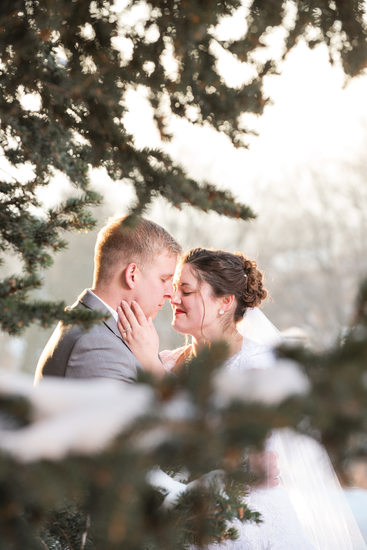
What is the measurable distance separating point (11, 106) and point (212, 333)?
2746 mm

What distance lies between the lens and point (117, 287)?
11.8ft

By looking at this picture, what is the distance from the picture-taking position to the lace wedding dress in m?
3.61

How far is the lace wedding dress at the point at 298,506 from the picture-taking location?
11.9 feet

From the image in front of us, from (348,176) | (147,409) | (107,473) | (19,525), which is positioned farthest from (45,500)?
(348,176)

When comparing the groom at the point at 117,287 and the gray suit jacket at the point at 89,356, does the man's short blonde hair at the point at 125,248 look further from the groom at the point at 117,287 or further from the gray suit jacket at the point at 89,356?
the gray suit jacket at the point at 89,356

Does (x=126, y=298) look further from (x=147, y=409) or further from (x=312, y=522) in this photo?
(x=147, y=409)

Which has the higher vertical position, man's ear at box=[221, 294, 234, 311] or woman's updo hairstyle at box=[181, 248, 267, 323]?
woman's updo hairstyle at box=[181, 248, 267, 323]

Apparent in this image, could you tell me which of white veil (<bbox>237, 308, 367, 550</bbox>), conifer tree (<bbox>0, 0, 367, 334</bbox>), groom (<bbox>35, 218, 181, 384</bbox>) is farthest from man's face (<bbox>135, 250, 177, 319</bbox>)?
conifer tree (<bbox>0, 0, 367, 334</bbox>)

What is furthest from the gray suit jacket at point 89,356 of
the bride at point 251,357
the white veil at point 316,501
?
the white veil at point 316,501

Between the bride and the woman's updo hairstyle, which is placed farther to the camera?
the woman's updo hairstyle

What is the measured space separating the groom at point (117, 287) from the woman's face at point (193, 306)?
565mm

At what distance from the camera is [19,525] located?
1.26m

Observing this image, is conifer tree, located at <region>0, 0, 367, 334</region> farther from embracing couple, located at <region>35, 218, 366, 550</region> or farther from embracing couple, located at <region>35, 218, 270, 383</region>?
embracing couple, located at <region>35, 218, 366, 550</region>

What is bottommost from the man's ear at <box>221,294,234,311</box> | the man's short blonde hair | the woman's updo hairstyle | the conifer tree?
the conifer tree
